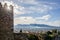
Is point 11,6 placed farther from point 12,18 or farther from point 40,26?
point 40,26

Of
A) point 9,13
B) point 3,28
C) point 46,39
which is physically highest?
point 9,13

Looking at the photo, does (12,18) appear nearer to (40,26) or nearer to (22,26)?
(22,26)

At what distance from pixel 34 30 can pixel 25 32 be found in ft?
1.20

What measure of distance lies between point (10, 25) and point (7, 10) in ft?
1.78

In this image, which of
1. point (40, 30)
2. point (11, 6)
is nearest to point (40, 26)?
point (40, 30)

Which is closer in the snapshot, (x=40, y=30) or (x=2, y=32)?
(x=2, y=32)

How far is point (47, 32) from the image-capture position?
7.07 m

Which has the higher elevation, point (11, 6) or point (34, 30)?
point (11, 6)

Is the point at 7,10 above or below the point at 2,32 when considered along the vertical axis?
above

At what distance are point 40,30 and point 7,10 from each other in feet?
4.59

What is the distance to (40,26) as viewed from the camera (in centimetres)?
693

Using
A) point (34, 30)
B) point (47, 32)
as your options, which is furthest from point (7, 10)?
point (47, 32)

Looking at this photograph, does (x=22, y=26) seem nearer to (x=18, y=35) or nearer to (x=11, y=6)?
(x=18, y=35)

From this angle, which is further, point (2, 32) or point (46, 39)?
point (46, 39)
